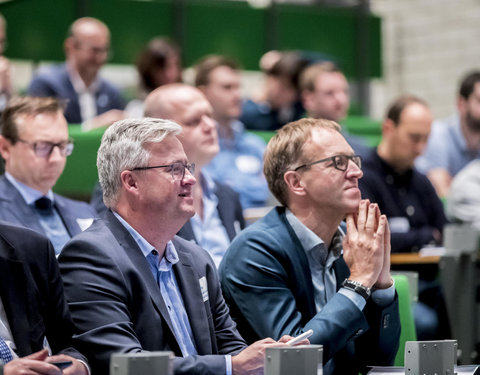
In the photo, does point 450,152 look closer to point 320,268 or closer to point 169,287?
point 320,268

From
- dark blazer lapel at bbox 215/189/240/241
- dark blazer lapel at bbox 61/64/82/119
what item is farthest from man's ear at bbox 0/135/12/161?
dark blazer lapel at bbox 61/64/82/119

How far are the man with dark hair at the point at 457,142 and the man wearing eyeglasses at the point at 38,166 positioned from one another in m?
3.22

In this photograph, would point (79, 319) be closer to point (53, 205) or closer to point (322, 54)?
point (53, 205)

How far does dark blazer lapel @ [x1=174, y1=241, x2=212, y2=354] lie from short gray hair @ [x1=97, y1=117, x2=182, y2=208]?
0.89ft

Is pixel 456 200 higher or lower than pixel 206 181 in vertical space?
lower

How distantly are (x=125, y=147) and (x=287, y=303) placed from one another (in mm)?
664

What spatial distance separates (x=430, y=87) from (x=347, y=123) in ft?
5.39

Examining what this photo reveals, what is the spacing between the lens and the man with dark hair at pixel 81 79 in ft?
18.3

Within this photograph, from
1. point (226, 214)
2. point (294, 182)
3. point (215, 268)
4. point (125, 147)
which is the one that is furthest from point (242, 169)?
point (125, 147)

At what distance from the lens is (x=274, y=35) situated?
7.70 meters

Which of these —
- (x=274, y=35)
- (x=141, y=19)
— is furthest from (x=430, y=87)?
(x=141, y=19)

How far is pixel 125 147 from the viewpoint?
2.32 m

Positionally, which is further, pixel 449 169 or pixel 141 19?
pixel 141 19

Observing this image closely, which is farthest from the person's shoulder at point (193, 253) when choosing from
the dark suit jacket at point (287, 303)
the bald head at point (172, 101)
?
the bald head at point (172, 101)
